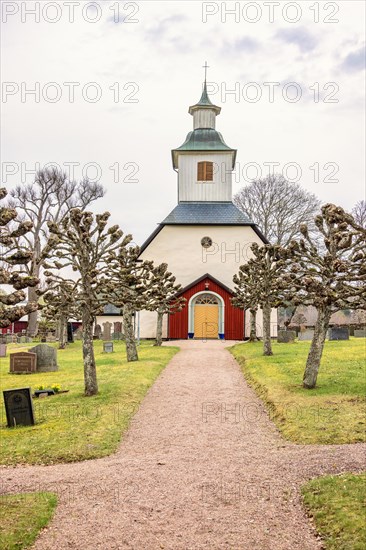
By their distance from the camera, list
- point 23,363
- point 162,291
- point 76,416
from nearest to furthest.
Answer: point 76,416
point 23,363
point 162,291

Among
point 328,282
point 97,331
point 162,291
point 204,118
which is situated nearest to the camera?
point 328,282

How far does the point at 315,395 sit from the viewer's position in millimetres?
15961

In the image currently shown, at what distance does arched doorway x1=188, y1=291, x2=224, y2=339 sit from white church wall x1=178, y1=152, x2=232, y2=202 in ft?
29.3

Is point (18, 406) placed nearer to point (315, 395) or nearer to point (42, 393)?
point (42, 393)

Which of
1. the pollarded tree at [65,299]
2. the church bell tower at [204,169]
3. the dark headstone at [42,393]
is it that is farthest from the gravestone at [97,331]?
the dark headstone at [42,393]

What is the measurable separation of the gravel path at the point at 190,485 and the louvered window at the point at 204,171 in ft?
103

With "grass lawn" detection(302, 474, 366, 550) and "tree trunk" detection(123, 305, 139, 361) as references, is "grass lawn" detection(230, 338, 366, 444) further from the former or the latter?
"tree trunk" detection(123, 305, 139, 361)

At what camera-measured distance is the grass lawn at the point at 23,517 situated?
7.25 meters

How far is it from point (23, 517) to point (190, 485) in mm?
2783

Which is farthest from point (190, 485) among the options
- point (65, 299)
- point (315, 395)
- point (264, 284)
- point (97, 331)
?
point (97, 331)

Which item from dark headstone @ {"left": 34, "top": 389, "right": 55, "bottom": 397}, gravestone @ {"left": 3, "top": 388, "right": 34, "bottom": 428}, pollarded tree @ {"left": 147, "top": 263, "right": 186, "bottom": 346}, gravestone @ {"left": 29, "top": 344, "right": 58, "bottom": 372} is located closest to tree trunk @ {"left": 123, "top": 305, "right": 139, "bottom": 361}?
pollarded tree @ {"left": 147, "top": 263, "right": 186, "bottom": 346}

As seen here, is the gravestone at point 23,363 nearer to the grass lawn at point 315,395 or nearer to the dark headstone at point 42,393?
the dark headstone at point 42,393

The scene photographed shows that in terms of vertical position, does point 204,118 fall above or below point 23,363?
above

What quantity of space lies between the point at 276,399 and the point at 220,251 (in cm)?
2577
